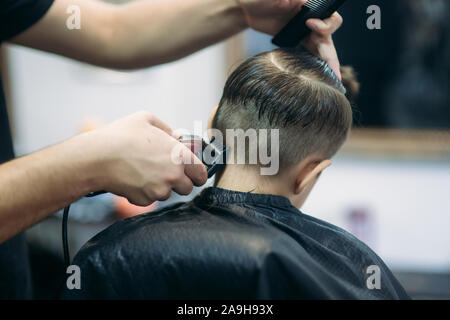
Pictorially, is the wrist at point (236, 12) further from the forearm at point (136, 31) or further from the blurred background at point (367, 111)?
the blurred background at point (367, 111)

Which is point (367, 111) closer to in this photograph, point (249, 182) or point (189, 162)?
point (249, 182)

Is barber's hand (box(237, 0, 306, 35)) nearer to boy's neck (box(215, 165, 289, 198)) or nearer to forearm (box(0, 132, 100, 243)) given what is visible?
boy's neck (box(215, 165, 289, 198))

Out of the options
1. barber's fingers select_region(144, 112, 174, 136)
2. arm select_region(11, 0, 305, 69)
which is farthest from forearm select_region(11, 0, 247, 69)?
barber's fingers select_region(144, 112, 174, 136)

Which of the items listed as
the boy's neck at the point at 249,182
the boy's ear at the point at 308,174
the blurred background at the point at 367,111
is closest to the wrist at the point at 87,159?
the boy's neck at the point at 249,182

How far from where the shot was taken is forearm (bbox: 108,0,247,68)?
118 centimetres

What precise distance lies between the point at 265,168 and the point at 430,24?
1.99 meters

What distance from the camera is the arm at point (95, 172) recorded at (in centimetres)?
75

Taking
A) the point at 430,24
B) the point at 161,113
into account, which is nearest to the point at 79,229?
the point at 161,113

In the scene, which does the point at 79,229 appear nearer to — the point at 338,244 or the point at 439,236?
the point at 338,244

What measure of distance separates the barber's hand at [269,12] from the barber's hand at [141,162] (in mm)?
483

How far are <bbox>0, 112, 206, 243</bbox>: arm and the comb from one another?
1.33ft
